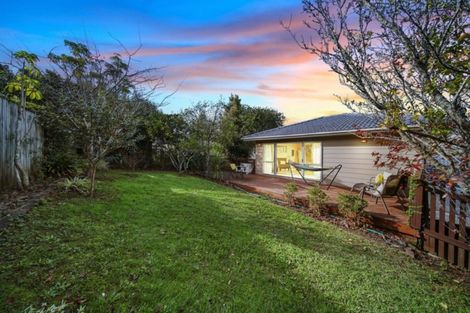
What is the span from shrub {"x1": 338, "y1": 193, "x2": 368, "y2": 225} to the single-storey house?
8.21 feet

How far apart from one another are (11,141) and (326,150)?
1013 cm

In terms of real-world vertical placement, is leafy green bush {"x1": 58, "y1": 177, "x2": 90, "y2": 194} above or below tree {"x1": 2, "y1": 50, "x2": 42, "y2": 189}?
below

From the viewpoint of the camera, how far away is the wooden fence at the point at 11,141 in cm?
438

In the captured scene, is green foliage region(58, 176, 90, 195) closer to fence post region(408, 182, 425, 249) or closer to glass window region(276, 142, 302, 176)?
fence post region(408, 182, 425, 249)

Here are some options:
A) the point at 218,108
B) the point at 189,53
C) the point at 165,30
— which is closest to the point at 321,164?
the point at 218,108

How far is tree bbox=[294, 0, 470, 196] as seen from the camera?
5.90 feet

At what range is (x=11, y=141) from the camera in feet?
15.2

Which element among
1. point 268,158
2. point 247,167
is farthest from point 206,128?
point 268,158

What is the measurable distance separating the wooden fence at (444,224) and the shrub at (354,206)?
979mm

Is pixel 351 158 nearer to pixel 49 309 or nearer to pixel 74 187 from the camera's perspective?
pixel 74 187

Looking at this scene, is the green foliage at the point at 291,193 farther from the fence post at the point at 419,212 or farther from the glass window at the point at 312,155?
the glass window at the point at 312,155

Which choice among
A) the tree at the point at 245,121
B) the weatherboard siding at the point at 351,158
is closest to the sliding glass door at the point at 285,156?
the weatherboard siding at the point at 351,158

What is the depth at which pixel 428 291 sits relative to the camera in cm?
271

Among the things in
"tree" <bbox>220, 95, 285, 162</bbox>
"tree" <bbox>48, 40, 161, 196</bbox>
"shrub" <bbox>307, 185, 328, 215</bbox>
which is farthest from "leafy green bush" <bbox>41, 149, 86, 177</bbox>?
"tree" <bbox>220, 95, 285, 162</bbox>
